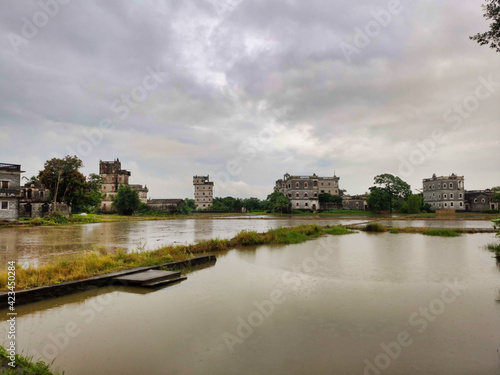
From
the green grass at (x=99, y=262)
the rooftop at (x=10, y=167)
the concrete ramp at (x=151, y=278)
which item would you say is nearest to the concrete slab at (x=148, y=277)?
the concrete ramp at (x=151, y=278)

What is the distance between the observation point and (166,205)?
85062 mm

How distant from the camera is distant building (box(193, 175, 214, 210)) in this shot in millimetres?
114000

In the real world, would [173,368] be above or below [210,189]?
below

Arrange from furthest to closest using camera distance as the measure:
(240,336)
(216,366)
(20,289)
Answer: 1. (20,289)
2. (240,336)
3. (216,366)

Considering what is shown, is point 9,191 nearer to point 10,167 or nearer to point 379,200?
point 10,167

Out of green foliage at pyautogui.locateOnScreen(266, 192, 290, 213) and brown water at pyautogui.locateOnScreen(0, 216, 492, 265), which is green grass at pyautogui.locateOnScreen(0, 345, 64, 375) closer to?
brown water at pyautogui.locateOnScreen(0, 216, 492, 265)

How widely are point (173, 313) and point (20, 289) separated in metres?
4.10

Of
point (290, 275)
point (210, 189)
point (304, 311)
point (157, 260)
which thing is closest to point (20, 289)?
point (157, 260)

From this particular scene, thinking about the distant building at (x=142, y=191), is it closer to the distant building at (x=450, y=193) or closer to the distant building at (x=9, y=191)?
the distant building at (x=9, y=191)

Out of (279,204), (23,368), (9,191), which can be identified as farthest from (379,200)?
(23,368)

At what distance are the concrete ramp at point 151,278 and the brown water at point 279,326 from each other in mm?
394

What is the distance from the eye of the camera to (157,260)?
12.3 meters

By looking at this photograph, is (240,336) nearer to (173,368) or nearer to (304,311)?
(173,368)

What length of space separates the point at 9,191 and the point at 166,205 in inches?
1770
